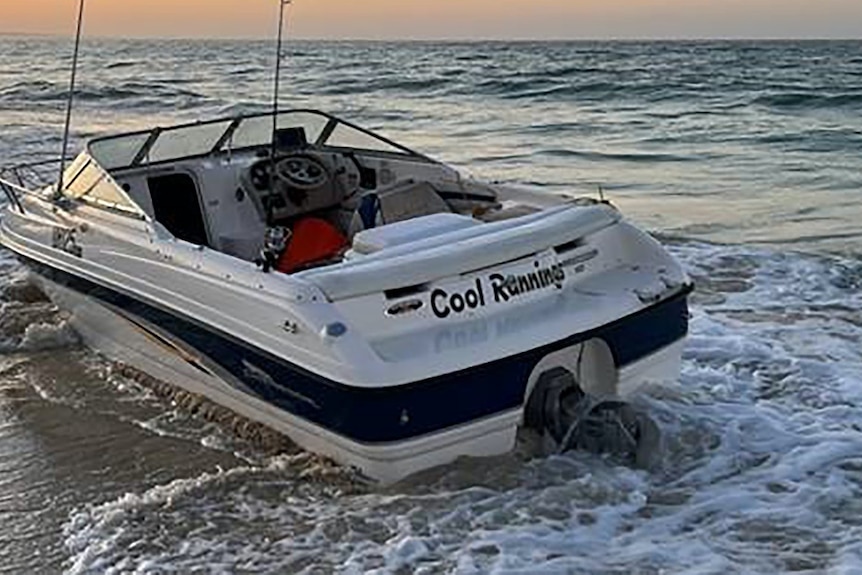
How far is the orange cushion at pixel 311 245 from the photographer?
666cm

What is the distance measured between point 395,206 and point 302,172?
101 cm

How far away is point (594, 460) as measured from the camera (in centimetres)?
572

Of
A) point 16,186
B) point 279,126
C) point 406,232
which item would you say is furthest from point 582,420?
point 16,186

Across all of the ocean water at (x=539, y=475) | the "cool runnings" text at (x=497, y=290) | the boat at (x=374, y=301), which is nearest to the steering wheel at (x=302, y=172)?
the boat at (x=374, y=301)

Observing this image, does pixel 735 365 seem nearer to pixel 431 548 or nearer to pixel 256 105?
pixel 431 548

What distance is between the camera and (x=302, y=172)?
779cm

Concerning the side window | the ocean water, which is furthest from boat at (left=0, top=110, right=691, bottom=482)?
the ocean water

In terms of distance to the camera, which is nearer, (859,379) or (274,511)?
(274,511)

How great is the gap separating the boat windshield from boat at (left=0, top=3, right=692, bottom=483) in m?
0.03

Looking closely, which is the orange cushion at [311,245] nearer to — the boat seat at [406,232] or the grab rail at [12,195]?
the boat seat at [406,232]

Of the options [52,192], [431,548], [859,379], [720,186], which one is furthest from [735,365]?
[720,186]

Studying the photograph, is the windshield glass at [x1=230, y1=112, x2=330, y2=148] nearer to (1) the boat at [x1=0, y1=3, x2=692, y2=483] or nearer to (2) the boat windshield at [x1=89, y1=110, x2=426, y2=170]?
(2) the boat windshield at [x1=89, y1=110, x2=426, y2=170]

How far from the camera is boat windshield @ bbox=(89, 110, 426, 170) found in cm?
787

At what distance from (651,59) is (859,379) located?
46.9 metres
